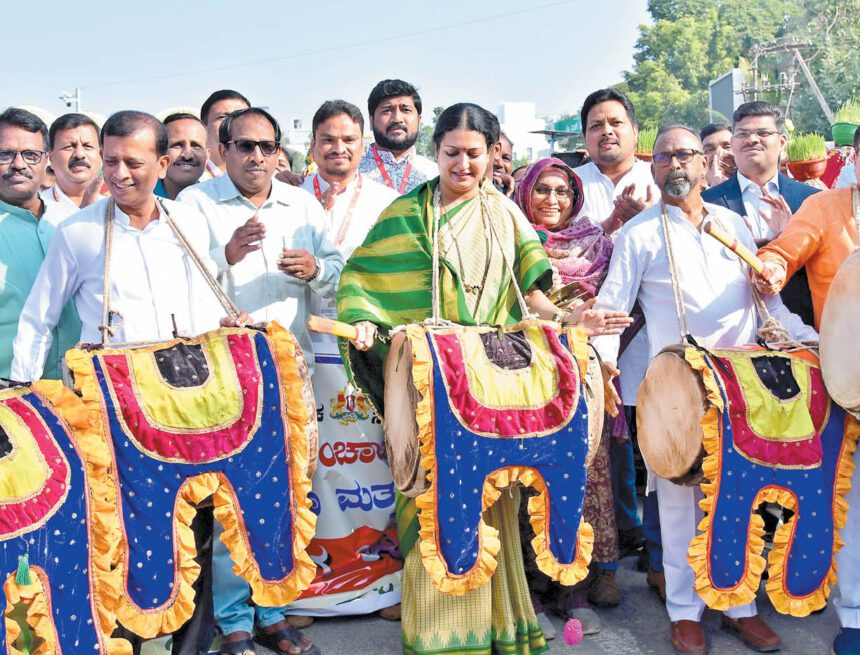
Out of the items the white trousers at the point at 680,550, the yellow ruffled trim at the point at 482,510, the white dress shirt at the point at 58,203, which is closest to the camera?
the yellow ruffled trim at the point at 482,510

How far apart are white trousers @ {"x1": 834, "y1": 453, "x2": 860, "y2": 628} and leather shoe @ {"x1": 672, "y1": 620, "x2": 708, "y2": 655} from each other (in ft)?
1.96

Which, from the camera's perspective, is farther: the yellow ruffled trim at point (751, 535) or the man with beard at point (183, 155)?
the man with beard at point (183, 155)

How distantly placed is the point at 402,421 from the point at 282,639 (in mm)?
1219

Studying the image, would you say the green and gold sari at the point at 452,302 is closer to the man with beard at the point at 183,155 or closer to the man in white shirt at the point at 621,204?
the man in white shirt at the point at 621,204

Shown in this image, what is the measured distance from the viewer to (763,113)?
499 centimetres

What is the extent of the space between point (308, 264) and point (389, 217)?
401 mm

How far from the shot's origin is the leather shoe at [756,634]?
3857 millimetres

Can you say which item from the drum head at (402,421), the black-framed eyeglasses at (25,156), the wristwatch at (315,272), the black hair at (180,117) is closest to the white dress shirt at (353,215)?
the wristwatch at (315,272)

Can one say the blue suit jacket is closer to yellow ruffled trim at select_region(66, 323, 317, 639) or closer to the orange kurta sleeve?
the orange kurta sleeve

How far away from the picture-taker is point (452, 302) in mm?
3674

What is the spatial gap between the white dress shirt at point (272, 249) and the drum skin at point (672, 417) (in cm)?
144

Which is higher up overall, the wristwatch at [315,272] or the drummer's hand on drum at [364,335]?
the wristwatch at [315,272]

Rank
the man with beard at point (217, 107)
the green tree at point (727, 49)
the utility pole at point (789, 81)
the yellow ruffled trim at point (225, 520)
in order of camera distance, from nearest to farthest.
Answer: the yellow ruffled trim at point (225, 520)
the man with beard at point (217, 107)
the utility pole at point (789, 81)
the green tree at point (727, 49)

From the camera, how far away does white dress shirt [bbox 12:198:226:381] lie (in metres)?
3.32
